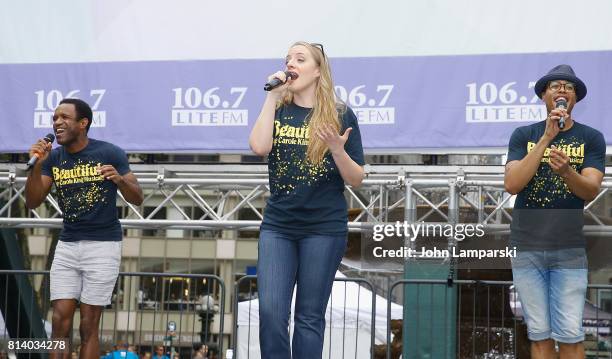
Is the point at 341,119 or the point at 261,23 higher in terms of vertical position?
the point at 261,23

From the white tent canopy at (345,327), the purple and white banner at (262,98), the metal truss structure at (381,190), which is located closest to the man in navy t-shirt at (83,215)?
the purple and white banner at (262,98)

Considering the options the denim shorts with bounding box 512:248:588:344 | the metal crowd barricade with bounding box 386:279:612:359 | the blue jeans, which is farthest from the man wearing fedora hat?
the metal crowd barricade with bounding box 386:279:612:359

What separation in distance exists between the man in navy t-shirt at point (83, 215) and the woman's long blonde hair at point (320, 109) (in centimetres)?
160

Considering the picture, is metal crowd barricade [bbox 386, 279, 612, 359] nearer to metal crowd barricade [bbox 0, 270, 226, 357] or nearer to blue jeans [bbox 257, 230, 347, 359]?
metal crowd barricade [bbox 0, 270, 226, 357]

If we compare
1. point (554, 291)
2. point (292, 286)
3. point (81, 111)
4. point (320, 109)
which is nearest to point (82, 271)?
point (81, 111)

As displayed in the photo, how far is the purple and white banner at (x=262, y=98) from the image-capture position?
295 inches

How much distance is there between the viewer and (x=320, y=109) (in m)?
4.04

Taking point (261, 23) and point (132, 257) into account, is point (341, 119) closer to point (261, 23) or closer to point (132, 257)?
point (261, 23)

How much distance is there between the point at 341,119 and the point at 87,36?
15.1 feet

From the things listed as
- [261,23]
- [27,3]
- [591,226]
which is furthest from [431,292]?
[27,3]

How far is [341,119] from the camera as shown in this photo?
4098 mm

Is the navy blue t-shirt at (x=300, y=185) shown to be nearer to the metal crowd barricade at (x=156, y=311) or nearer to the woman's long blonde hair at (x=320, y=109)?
the woman's long blonde hair at (x=320, y=109)

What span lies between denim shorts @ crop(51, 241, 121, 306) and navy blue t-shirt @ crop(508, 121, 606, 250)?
2198mm
